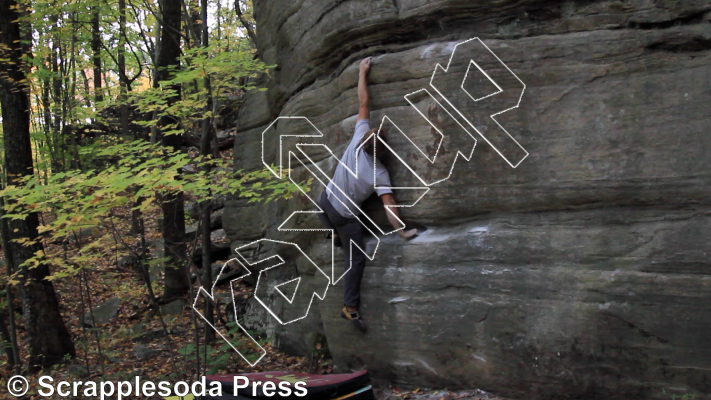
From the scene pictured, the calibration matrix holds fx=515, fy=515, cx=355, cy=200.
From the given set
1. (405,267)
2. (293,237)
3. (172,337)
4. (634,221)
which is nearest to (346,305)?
(405,267)

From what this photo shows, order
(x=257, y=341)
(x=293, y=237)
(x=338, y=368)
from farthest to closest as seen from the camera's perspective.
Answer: (x=257, y=341) → (x=293, y=237) → (x=338, y=368)

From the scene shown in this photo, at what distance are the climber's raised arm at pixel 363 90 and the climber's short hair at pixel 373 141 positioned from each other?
0.25 meters

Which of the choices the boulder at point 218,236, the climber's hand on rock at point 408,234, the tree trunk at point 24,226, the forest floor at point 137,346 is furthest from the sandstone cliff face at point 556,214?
the boulder at point 218,236

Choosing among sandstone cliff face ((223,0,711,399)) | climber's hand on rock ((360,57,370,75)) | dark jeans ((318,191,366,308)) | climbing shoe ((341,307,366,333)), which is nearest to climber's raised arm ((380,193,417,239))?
sandstone cliff face ((223,0,711,399))

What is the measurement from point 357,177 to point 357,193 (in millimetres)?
204

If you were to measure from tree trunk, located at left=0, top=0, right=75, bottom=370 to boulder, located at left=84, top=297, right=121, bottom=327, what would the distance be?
1.80 meters

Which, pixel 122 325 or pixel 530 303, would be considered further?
pixel 122 325

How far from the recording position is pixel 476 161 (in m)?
5.57

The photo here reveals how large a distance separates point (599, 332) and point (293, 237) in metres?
4.53

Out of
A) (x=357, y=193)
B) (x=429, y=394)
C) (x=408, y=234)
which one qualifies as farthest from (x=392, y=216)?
(x=429, y=394)

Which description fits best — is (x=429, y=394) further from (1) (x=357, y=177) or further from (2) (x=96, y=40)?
→ (2) (x=96, y=40)

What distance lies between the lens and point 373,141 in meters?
6.09

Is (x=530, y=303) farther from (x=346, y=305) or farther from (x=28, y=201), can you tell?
(x=28, y=201)

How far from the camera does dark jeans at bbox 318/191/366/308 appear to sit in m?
6.21
